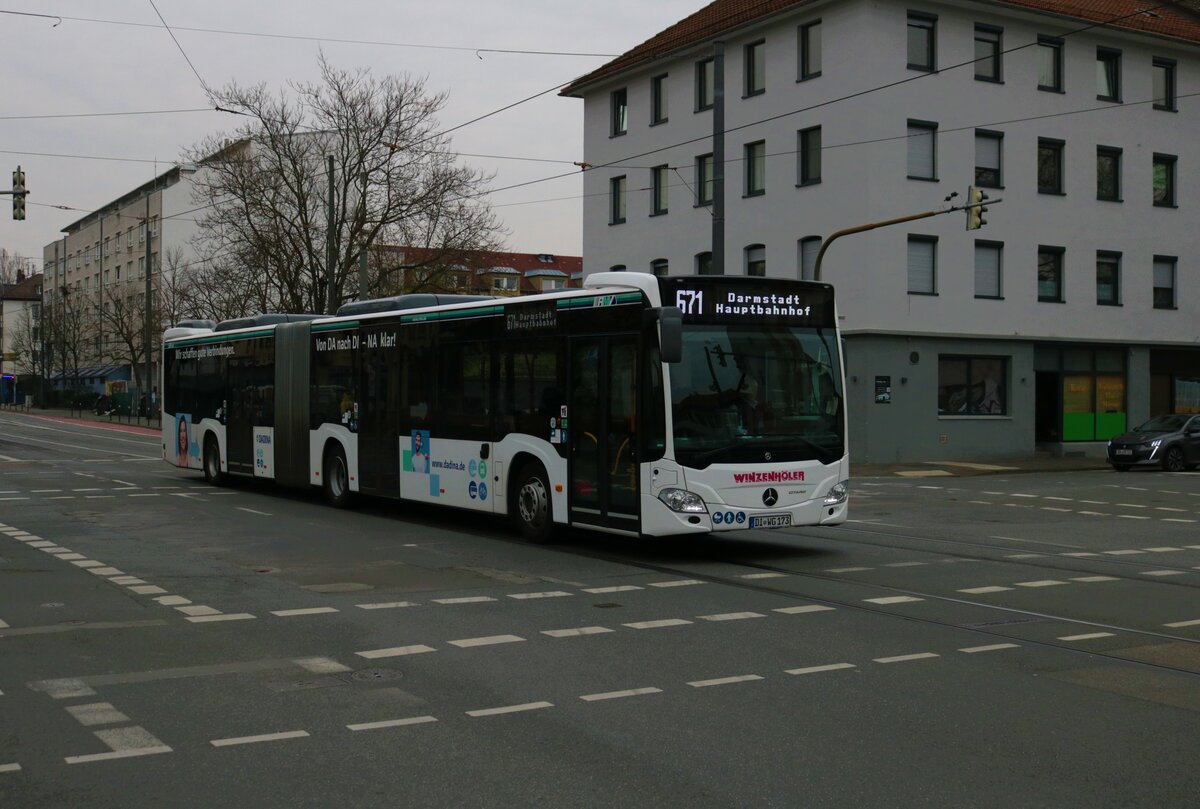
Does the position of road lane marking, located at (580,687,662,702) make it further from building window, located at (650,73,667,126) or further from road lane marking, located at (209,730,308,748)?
building window, located at (650,73,667,126)

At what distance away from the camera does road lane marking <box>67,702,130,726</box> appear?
6.56 metres

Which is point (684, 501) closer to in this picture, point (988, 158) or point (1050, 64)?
point (988, 158)

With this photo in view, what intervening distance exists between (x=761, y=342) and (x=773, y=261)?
81.7ft

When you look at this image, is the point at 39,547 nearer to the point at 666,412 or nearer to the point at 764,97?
the point at 666,412

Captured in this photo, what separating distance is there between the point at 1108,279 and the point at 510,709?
3786 centimetres

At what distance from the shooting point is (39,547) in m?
14.3

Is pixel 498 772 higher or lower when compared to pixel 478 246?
lower

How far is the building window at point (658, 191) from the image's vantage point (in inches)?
1676

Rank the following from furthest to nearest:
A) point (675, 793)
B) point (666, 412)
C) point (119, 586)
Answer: point (666, 412), point (119, 586), point (675, 793)

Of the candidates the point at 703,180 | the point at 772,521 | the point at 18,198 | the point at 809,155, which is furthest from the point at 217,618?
the point at 703,180

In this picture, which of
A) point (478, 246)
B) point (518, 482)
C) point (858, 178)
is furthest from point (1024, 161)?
point (518, 482)

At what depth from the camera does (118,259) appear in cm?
10450

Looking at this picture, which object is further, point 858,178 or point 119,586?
point 858,178

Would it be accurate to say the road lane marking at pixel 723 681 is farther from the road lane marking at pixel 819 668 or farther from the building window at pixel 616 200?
the building window at pixel 616 200
